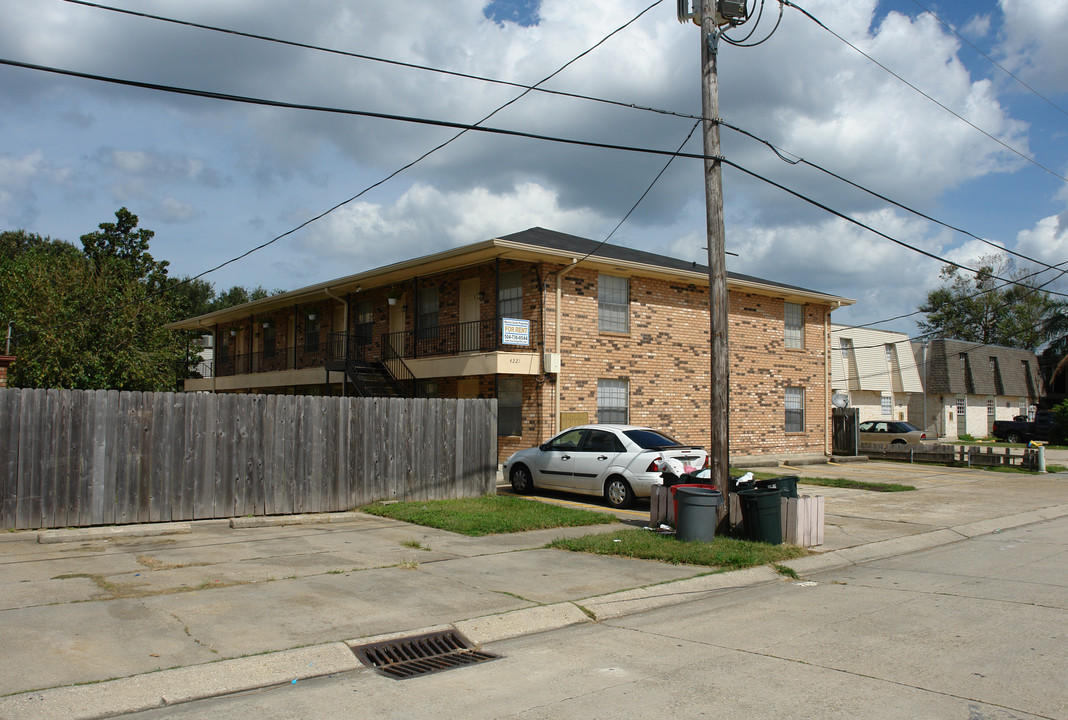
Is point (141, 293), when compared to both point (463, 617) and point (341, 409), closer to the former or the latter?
point (341, 409)

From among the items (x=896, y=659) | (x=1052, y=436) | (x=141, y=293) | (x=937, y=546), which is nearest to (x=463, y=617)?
(x=896, y=659)

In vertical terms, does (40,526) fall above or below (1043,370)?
below

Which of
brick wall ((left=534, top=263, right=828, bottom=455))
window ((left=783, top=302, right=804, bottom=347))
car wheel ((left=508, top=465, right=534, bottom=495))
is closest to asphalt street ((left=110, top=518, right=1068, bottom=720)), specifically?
car wheel ((left=508, top=465, right=534, bottom=495))

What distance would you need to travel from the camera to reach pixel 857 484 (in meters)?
19.7

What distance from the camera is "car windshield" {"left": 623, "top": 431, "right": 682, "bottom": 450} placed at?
1482 cm

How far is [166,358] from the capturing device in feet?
99.3

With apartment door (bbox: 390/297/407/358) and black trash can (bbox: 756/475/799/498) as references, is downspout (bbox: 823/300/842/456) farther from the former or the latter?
black trash can (bbox: 756/475/799/498)

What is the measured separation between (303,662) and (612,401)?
52.9 ft

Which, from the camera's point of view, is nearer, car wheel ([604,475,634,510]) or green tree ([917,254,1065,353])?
car wheel ([604,475,634,510])

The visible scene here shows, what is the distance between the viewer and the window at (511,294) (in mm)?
20641

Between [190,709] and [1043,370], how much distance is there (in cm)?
6756

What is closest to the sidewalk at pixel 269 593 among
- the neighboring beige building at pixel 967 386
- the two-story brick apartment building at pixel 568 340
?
the two-story brick apartment building at pixel 568 340

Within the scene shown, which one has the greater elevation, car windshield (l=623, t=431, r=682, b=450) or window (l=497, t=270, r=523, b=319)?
window (l=497, t=270, r=523, b=319)

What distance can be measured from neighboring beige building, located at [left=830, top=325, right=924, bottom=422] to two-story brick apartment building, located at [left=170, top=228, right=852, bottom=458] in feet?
45.3
